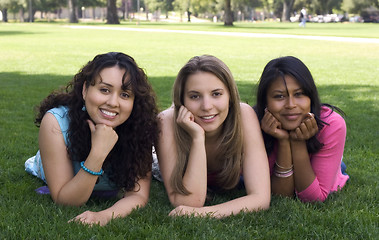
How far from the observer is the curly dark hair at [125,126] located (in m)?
3.50

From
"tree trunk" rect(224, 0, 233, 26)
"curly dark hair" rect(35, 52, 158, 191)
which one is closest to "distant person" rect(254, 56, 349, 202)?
"curly dark hair" rect(35, 52, 158, 191)

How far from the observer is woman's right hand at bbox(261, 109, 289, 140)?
3615 mm

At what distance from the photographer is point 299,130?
356 centimetres

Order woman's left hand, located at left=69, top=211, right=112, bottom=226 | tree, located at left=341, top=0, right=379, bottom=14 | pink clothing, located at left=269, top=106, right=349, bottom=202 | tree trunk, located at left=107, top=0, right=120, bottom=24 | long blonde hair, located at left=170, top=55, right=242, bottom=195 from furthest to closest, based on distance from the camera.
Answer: tree, located at left=341, top=0, right=379, bottom=14
tree trunk, located at left=107, top=0, right=120, bottom=24
pink clothing, located at left=269, top=106, right=349, bottom=202
long blonde hair, located at left=170, top=55, right=242, bottom=195
woman's left hand, located at left=69, top=211, right=112, bottom=226

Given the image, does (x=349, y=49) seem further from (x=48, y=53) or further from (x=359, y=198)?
(x=359, y=198)

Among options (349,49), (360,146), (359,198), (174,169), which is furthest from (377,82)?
(349,49)

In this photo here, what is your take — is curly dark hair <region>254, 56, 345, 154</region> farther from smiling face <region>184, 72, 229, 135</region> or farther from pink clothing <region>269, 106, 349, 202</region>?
smiling face <region>184, 72, 229, 135</region>

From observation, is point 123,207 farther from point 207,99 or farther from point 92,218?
point 207,99

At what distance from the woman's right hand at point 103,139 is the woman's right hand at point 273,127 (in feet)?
3.49

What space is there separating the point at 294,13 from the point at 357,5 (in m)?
17.4

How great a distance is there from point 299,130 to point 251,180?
48 cm

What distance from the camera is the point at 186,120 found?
350cm

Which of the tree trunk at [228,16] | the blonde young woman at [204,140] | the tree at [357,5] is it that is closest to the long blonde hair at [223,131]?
the blonde young woman at [204,140]

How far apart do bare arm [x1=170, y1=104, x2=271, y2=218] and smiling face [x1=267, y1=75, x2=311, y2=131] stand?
19 centimetres
